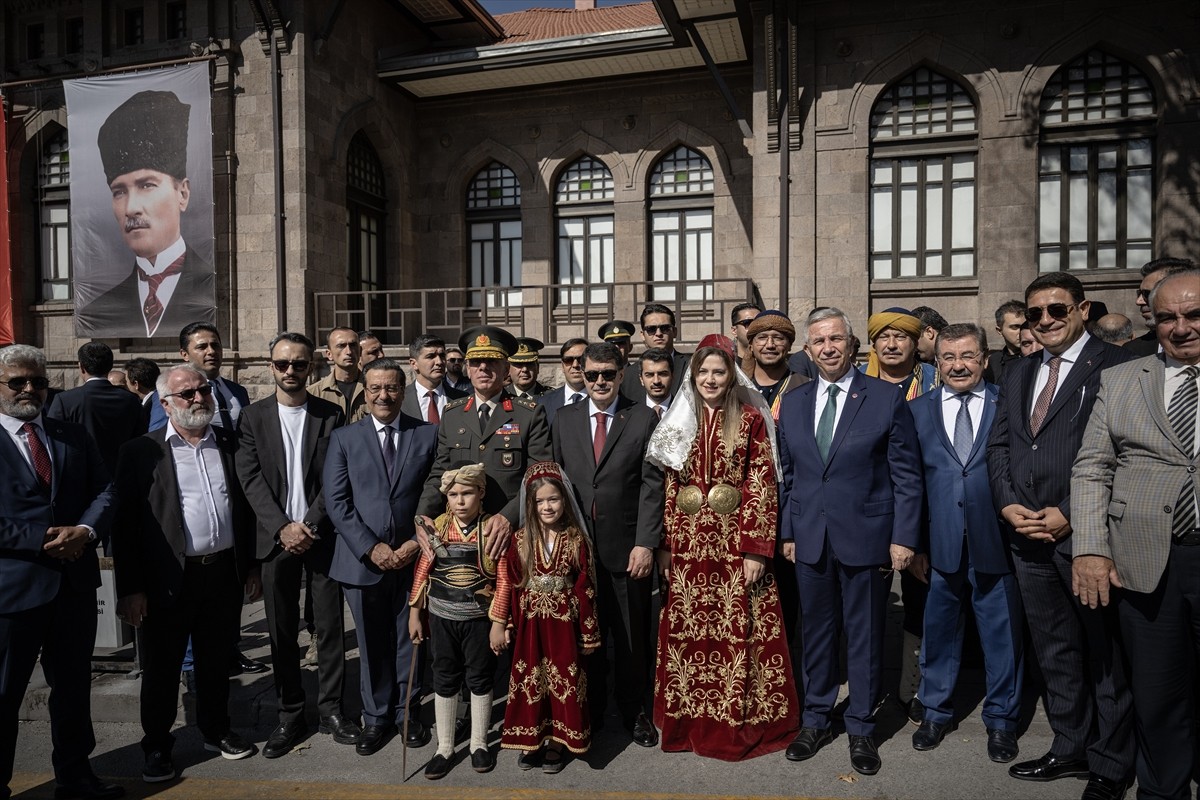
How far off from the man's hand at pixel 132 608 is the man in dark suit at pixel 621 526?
2.33 m

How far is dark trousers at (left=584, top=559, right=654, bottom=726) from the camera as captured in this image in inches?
161

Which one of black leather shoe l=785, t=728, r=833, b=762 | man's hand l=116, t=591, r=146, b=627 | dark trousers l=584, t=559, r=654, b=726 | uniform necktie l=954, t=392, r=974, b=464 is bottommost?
black leather shoe l=785, t=728, r=833, b=762

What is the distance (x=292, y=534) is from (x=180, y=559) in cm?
54

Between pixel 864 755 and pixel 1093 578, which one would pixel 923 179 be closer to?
pixel 1093 578

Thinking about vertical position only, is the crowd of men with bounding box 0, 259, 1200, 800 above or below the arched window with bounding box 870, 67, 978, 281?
below

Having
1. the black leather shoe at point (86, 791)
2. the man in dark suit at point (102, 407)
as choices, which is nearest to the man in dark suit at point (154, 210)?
the man in dark suit at point (102, 407)

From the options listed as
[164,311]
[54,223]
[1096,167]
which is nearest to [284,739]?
[164,311]

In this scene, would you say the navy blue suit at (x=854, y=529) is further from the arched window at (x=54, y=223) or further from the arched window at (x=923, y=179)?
the arched window at (x=54, y=223)

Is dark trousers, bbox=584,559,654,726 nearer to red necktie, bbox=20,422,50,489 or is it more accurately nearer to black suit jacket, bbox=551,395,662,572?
black suit jacket, bbox=551,395,662,572

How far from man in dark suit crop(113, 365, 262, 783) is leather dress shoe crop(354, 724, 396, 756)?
60 centimetres

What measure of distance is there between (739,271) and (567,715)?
416 inches

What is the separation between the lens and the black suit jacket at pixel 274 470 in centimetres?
Answer: 408

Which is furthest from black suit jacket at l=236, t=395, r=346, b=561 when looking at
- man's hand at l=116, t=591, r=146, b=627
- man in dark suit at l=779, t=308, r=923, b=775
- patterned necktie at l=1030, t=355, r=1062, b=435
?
patterned necktie at l=1030, t=355, r=1062, b=435

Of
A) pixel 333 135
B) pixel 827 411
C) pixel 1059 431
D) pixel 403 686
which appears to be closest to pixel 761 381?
pixel 827 411
